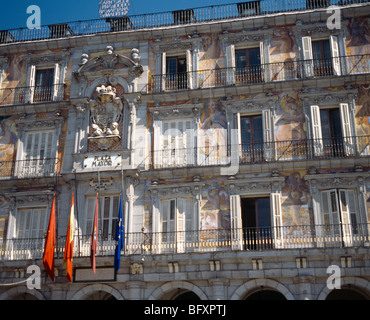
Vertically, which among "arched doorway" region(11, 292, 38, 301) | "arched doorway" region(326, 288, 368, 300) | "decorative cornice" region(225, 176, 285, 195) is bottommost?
"arched doorway" region(326, 288, 368, 300)

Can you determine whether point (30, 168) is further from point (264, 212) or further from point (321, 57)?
point (321, 57)

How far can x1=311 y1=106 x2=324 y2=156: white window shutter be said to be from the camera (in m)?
20.2

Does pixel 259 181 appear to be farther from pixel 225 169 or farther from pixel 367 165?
pixel 367 165

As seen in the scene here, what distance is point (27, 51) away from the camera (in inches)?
963

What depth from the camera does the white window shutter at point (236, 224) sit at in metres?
19.3

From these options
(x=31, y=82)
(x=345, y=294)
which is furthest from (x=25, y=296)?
(x=345, y=294)

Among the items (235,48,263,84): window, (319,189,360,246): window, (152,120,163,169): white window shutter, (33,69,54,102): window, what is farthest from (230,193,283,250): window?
(33,69,54,102): window

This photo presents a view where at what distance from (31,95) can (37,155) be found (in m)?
2.94

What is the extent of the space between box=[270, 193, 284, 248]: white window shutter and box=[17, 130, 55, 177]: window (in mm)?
9115

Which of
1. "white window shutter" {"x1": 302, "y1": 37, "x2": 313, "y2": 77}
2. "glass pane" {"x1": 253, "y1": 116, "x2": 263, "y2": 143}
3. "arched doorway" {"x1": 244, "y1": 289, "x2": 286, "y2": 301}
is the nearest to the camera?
"arched doorway" {"x1": 244, "y1": 289, "x2": 286, "y2": 301}

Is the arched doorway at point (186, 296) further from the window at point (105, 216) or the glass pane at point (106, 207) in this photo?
the glass pane at point (106, 207)

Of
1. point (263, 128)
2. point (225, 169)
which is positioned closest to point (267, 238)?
point (225, 169)

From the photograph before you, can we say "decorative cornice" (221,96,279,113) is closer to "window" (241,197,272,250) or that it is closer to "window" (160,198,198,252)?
"window" (241,197,272,250)

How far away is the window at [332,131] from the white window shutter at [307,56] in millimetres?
1624
